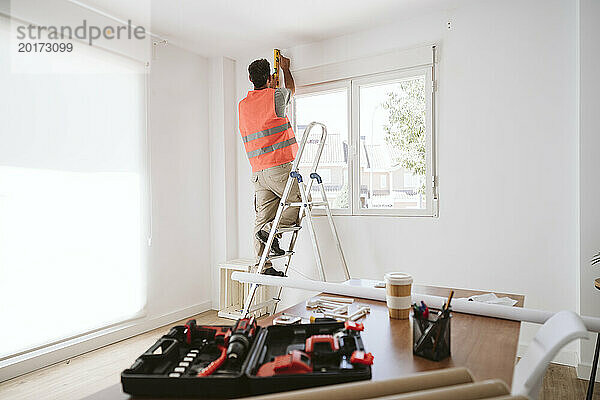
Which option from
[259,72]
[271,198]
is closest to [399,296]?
[271,198]

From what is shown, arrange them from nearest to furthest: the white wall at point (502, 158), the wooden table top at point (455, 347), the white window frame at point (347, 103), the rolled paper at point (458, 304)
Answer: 1. the wooden table top at point (455, 347)
2. the rolled paper at point (458, 304)
3. the white wall at point (502, 158)
4. the white window frame at point (347, 103)

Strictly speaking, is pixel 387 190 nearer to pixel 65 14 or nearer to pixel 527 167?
pixel 527 167

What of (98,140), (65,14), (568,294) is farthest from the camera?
(98,140)

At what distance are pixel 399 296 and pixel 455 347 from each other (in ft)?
1.02

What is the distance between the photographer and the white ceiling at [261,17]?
10.6 ft

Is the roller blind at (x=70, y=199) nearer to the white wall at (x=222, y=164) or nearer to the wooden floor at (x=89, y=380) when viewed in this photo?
the wooden floor at (x=89, y=380)

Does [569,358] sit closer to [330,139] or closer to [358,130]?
[358,130]

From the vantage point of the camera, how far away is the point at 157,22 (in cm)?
357

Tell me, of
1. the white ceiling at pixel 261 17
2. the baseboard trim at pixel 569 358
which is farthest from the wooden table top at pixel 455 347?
the white ceiling at pixel 261 17

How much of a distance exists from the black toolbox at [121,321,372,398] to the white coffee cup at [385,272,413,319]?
13.8 inches

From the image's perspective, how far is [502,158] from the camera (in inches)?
124

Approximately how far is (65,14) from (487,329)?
131 inches

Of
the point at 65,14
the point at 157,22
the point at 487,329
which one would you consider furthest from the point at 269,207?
the point at 487,329

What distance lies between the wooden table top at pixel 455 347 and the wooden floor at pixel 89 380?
153 cm
